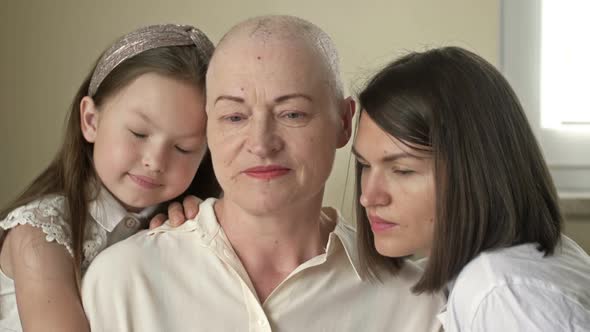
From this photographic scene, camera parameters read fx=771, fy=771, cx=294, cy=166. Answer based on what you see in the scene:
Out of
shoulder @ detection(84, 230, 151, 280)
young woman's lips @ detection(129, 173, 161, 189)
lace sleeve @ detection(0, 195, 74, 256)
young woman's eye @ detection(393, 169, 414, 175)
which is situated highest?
young woman's eye @ detection(393, 169, 414, 175)

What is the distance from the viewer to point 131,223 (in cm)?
178

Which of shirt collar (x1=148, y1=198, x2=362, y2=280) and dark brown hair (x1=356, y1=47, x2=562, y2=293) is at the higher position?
dark brown hair (x1=356, y1=47, x2=562, y2=293)

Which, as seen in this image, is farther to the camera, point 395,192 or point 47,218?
point 47,218

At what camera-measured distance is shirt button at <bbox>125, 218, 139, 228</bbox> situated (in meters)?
1.76

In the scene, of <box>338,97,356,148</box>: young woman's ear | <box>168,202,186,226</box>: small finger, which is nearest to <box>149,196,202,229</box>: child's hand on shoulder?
<box>168,202,186,226</box>: small finger

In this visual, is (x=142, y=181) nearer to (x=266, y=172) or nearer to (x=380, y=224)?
(x=266, y=172)

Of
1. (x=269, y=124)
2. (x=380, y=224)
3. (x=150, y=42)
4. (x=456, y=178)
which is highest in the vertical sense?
(x=150, y=42)

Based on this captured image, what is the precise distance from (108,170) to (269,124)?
1.40ft

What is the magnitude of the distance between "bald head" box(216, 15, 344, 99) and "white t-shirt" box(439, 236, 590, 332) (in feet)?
1.62

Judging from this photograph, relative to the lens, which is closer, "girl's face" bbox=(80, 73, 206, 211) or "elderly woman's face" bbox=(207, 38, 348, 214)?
"elderly woman's face" bbox=(207, 38, 348, 214)

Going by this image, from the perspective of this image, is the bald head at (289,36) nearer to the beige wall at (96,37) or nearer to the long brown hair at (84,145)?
the long brown hair at (84,145)

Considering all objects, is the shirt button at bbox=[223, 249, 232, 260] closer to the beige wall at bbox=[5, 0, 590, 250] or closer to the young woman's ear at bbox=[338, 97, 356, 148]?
the young woman's ear at bbox=[338, 97, 356, 148]

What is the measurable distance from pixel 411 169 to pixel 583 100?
1363 millimetres

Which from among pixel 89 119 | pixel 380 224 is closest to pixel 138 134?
pixel 89 119
